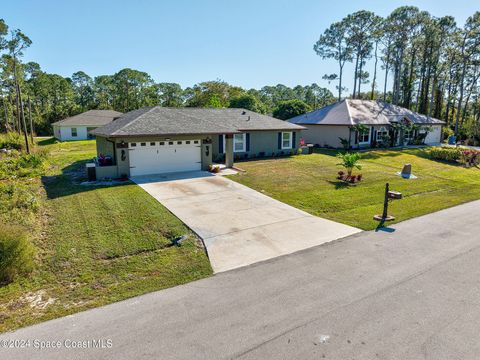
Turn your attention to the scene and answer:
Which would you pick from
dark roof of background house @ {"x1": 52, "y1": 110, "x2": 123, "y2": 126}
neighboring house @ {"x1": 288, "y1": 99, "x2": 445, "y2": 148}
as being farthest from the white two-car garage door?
dark roof of background house @ {"x1": 52, "y1": 110, "x2": 123, "y2": 126}

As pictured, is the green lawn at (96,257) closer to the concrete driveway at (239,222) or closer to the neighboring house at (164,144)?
the concrete driveway at (239,222)

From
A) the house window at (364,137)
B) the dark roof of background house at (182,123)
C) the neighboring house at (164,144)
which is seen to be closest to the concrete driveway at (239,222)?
the neighboring house at (164,144)

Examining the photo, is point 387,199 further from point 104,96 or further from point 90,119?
point 104,96

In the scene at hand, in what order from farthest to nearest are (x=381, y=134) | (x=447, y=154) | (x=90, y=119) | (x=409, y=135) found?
(x=90, y=119)
(x=409, y=135)
(x=381, y=134)
(x=447, y=154)

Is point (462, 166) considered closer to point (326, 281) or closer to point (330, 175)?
point (330, 175)

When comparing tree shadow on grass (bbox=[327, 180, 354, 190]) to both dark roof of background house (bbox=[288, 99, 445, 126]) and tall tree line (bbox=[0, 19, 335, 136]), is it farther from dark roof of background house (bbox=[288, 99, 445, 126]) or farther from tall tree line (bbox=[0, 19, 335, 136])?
tall tree line (bbox=[0, 19, 335, 136])

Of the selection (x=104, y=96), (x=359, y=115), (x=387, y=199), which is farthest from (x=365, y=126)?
(x=104, y=96)
